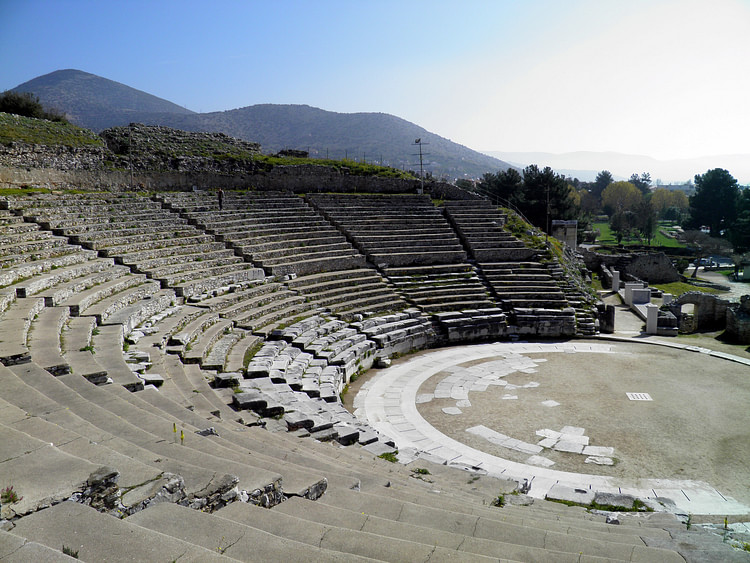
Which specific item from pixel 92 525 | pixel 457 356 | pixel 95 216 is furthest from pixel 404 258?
pixel 92 525

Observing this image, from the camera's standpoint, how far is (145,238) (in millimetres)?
16297

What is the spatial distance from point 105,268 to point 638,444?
1331 centimetres

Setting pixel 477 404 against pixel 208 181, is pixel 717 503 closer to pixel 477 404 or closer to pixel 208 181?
pixel 477 404

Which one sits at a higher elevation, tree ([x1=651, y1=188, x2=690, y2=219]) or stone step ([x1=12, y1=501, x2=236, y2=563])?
tree ([x1=651, y1=188, x2=690, y2=219])

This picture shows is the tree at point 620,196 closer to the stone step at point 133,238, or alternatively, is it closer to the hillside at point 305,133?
the hillside at point 305,133

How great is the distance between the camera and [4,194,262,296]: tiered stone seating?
14539mm

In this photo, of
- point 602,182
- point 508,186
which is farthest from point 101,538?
point 602,182

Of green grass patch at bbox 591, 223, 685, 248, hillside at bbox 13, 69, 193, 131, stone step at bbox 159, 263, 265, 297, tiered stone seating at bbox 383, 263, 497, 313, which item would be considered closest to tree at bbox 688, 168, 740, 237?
green grass patch at bbox 591, 223, 685, 248

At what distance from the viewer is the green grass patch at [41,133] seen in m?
19.4

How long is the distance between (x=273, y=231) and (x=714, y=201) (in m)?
60.9

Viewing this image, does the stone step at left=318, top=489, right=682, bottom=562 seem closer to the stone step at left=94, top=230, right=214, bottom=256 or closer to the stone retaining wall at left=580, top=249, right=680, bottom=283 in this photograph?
the stone step at left=94, top=230, right=214, bottom=256

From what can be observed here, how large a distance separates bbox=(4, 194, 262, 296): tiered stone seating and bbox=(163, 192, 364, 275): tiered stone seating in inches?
32.6

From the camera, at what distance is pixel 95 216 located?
53.5 feet

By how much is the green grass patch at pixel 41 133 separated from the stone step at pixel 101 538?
19924 mm
